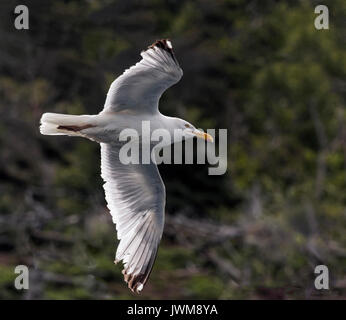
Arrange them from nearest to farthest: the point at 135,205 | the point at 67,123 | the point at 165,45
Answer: the point at 165,45 < the point at 67,123 < the point at 135,205

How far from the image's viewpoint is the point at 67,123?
19.9 feet

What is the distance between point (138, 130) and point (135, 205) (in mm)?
663

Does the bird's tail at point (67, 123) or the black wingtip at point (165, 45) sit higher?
the black wingtip at point (165, 45)

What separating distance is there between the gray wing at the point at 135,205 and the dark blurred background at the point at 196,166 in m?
3.54

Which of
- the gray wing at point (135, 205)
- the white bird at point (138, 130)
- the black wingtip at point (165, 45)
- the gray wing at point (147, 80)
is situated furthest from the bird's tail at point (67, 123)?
the black wingtip at point (165, 45)

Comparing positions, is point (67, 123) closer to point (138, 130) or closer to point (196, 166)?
point (138, 130)

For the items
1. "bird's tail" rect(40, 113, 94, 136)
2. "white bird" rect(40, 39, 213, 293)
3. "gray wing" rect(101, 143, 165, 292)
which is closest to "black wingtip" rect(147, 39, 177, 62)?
"white bird" rect(40, 39, 213, 293)

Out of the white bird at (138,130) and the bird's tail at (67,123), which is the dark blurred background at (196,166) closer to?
the white bird at (138,130)

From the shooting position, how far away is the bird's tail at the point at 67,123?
605cm

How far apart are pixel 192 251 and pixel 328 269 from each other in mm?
2280

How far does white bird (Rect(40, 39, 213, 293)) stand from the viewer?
589cm

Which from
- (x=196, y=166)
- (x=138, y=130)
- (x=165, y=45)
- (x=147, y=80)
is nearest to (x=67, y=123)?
(x=138, y=130)

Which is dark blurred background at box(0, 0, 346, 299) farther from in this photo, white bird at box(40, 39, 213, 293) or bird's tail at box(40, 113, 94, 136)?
bird's tail at box(40, 113, 94, 136)
